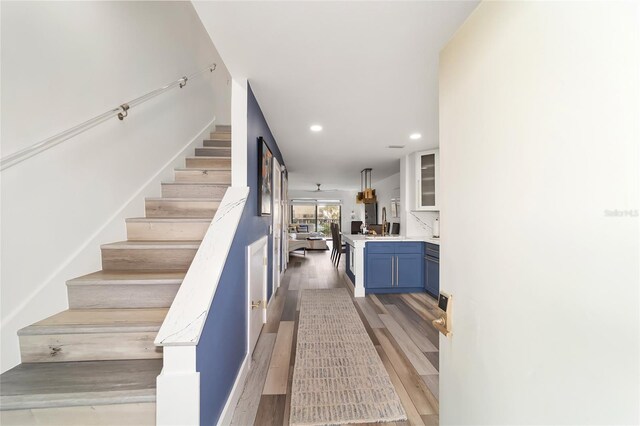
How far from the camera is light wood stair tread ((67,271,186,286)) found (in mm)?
1536

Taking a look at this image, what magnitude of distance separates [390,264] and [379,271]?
0.23m

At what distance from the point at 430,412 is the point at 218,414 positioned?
4.44ft

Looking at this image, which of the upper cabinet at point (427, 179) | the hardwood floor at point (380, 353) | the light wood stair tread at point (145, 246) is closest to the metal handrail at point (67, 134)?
the light wood stair tread at point (145, 246)

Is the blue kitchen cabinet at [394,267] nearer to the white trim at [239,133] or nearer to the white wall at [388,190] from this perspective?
the white wall at [388,190]

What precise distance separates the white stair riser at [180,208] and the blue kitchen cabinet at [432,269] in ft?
10.7

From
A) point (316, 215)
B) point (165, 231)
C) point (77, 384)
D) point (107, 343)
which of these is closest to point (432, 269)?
point (165, 231)

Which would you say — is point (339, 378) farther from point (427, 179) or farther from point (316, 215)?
point (316, 215)

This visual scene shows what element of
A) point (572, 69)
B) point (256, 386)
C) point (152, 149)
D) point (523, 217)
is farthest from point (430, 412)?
point (152, 149)

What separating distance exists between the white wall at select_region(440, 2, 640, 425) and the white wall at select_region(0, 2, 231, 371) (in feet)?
7.06

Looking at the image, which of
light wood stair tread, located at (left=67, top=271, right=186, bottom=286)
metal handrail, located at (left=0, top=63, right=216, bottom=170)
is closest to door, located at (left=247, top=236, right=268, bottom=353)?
light wood stair tread, located at (left=67, top=271, right=186, bottom=286)

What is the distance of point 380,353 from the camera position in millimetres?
2303

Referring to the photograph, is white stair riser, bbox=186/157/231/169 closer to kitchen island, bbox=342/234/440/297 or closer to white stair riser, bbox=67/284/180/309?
white stair riser, bbox=67/284/180/309

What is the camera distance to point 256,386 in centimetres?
187

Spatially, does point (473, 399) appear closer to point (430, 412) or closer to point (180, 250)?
point (430, 412)
